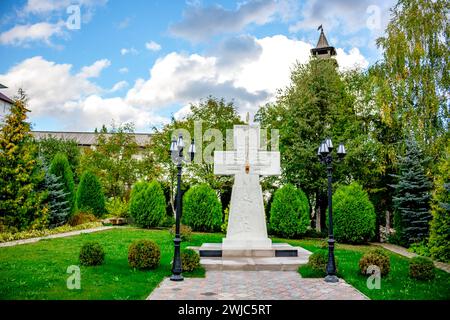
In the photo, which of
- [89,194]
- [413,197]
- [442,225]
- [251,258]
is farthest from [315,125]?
[89,194]

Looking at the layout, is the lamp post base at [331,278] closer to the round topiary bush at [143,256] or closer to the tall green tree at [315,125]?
the round topiary bush at [143,256]

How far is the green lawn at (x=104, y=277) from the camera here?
22.9 ft

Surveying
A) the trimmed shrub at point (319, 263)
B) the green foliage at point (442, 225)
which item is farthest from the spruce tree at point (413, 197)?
the trimmed shrub at point (319, 263)

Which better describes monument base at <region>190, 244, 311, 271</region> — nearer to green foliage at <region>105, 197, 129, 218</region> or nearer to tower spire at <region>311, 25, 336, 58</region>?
green foliage at <region>105, 197, 129, 218</region>

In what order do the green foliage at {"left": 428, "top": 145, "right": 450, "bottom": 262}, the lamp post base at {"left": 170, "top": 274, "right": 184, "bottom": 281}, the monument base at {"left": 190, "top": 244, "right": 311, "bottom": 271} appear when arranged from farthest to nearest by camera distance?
1. the green foliage at {"left": 428, "top": 145, "right": 450, "bottom": 262}
2. the monument base at {"left": 190, "top": 244, "right": 311, "bottom": 271}
3. the lamp post base at {"left": 170, "top": 274, "right": 184, "bottom": 281}

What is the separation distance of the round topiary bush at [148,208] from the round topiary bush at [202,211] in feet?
4.77

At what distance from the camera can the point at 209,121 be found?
81.4ft

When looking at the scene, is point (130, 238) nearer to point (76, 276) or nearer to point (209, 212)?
point (209, 212)

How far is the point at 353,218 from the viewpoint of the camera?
1620cm

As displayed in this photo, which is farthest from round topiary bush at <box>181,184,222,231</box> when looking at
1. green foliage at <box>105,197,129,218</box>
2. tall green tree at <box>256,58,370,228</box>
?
green foliage at <box>105,197,129,218</box>

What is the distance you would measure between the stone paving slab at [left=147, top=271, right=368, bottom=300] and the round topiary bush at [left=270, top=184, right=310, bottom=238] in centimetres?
800

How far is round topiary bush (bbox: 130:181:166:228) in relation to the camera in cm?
1933

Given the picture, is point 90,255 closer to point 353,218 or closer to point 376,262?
point 376,262

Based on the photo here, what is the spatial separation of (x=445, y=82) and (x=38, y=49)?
16605mm
